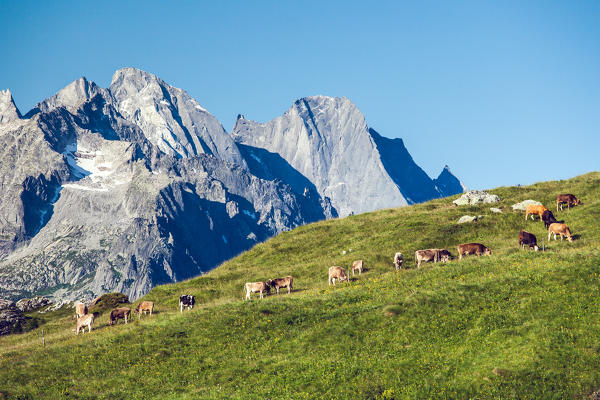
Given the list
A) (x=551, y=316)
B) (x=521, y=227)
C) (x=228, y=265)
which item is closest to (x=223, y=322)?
(x=551, y=316)

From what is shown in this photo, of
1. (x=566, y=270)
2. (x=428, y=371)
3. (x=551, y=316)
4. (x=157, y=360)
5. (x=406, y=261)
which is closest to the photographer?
(x=428, y=371)

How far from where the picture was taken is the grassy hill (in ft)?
110

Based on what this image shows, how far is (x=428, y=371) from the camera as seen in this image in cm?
3438

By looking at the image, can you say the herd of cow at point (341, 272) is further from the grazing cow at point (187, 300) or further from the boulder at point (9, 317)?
the boulder at point (9, 317)

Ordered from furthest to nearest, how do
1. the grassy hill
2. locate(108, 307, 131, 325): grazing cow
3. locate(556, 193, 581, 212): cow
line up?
1. locate(556, 193, 581, 212): cow
2. locate(108, 307, 131, 325): grazing cow
3. the grassy hill

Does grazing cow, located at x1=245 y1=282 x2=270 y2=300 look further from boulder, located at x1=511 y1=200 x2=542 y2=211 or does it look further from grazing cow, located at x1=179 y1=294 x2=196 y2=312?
boulder, located at x1=511 y1=200 x2=542 y2=211

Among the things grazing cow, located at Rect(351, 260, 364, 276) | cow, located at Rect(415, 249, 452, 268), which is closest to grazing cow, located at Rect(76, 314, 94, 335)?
grazing cow, located at Rect(351, 260, 364, 276)

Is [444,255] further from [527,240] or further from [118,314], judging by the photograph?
[118,314]

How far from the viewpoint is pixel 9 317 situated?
229 ft

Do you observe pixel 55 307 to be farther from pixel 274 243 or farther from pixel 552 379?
pixel 552 379

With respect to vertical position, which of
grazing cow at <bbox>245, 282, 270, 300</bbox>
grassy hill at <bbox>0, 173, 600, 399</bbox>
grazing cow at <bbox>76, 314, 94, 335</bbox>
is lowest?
grassy hill at <bbox>0, 173, 600, 399</bbox>

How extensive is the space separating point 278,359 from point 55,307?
48.1m

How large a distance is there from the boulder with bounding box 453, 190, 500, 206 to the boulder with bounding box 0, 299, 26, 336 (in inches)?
2192

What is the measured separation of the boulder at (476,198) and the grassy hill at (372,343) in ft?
70.5
